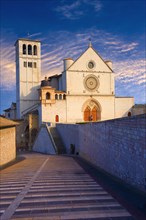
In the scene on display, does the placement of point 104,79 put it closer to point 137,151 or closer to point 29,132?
→ point 29,132

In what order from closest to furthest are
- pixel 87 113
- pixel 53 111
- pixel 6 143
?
pixel 6 143 < pixel 53 111 < pixel 87 113

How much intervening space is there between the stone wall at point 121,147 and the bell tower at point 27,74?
103ft

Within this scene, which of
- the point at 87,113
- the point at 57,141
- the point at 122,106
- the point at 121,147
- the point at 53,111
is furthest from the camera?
the point at 122,106

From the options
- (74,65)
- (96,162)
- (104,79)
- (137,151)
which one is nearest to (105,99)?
(104,79)

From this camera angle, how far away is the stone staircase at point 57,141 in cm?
2914

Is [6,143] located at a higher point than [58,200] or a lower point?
higher

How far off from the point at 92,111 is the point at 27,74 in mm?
14926

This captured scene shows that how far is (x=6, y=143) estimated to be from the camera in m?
19.6

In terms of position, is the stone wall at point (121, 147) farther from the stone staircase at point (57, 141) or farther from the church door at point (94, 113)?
the church door at point (94, 113)

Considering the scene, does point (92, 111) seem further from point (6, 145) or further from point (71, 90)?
point (6, 145)

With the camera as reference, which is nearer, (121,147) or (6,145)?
(121,147)

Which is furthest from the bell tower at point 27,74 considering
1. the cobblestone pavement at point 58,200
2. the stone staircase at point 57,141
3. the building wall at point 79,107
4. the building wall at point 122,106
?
the cobblestone pavement at point 58,200

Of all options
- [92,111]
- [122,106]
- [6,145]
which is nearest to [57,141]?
[6,145]

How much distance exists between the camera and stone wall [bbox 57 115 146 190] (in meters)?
8.61
